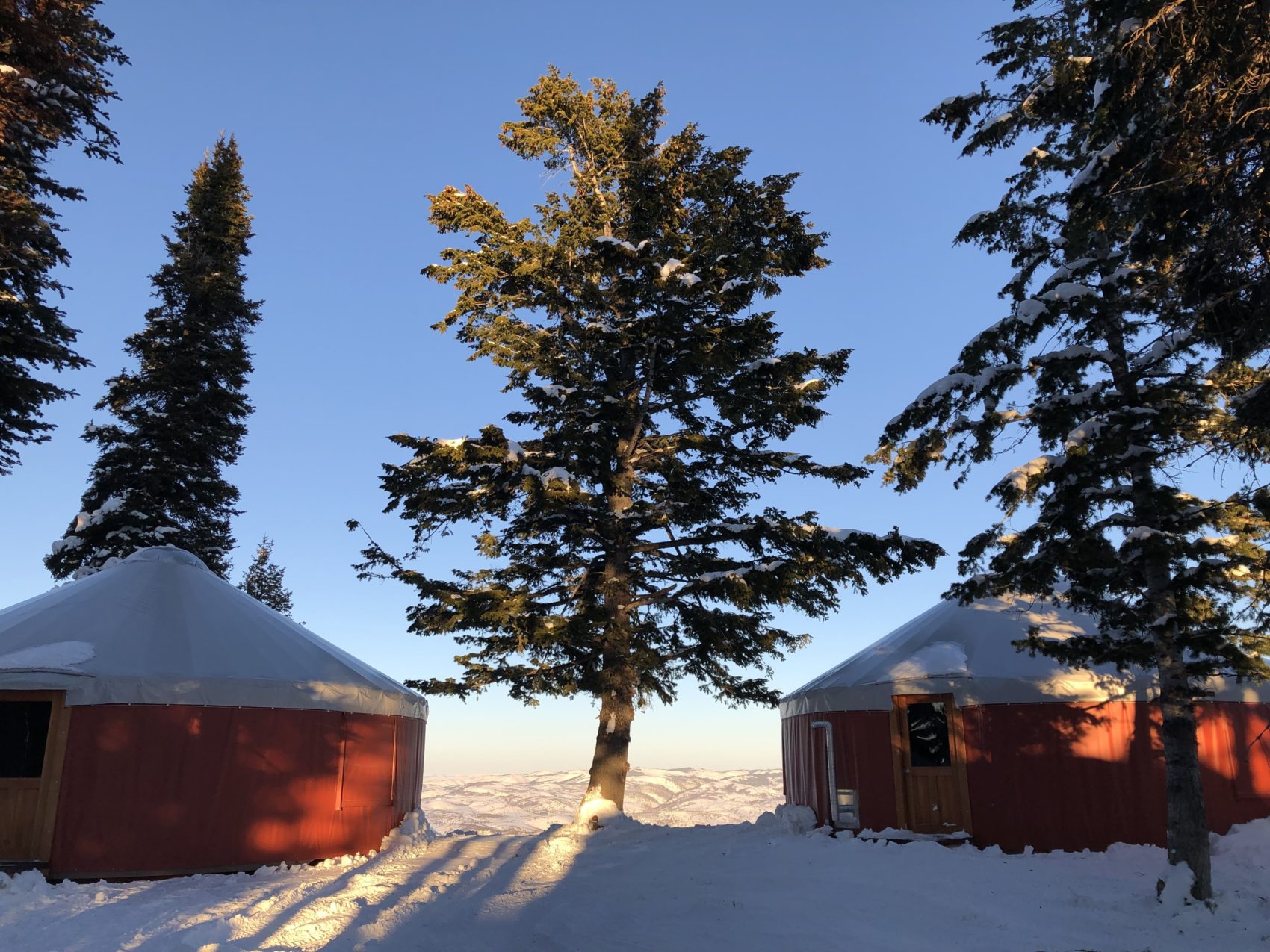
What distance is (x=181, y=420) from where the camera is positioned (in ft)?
71.1

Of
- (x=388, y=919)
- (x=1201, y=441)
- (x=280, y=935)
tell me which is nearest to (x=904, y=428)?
(x=1201, y=441)

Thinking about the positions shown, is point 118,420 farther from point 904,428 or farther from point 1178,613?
point 1178,613

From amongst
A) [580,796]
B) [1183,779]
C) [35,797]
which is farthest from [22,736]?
[580,796]

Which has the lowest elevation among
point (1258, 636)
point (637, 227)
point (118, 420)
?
point (1258, 636)

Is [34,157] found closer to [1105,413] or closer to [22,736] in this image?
[22,736]

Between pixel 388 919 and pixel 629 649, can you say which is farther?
pixel 629 649

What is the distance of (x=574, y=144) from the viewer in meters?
17.8

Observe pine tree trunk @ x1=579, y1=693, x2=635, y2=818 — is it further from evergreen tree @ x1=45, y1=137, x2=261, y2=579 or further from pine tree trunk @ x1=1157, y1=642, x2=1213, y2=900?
evergreen tree @ x1=45, y1=137, x2=261, y2=579

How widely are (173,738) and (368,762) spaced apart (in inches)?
119

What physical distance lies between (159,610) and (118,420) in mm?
11197

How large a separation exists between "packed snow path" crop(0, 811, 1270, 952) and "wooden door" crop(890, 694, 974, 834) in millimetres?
828

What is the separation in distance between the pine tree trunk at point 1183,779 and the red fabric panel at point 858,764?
483 centimetres

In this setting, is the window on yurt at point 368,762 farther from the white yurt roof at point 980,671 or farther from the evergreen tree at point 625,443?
the white yurt roof at point 980,671

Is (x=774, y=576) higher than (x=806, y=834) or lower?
higher
